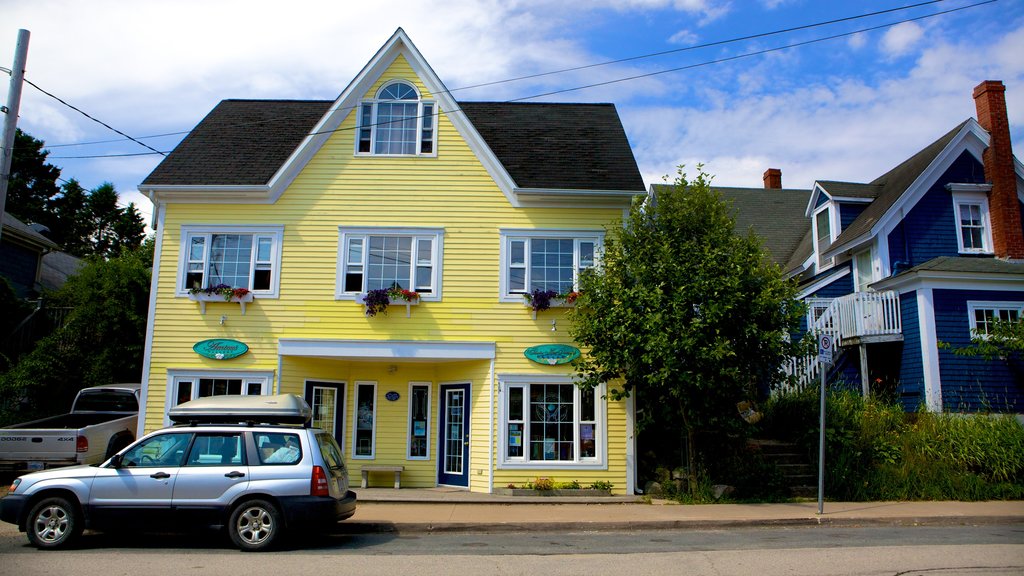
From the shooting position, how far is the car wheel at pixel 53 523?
9625 mm

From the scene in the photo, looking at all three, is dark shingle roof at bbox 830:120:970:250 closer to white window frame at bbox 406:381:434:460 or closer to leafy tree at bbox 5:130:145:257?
white window frame at bbox 406:381:434:460

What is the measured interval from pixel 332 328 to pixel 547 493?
592 centimetres


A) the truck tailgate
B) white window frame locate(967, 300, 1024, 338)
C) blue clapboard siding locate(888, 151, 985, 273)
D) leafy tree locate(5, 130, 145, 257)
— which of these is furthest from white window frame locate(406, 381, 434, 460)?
leafy tree locate(5, 130, 145, 257)

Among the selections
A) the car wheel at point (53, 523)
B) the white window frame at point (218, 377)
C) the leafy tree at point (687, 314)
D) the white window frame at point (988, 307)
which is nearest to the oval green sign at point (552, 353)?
the leafy tree at point (687, 314)

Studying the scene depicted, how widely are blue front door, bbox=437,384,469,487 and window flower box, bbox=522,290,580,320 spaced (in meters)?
2.47

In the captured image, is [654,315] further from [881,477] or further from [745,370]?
[881,477]

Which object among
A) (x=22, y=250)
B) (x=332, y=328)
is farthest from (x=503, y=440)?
(x=22, y=250)

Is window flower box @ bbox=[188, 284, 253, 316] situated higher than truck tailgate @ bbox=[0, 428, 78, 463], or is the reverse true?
window flower box @ bbox=[188, 284, 253, 316]

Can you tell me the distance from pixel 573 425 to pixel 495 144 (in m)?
7.28

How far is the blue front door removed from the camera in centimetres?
1634

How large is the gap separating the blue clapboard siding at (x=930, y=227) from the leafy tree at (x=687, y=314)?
803 cm

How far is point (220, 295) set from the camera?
16.0m

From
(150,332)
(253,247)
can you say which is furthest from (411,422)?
(150,332)

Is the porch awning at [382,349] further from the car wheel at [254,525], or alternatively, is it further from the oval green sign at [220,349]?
the car wheel at [254,525]
